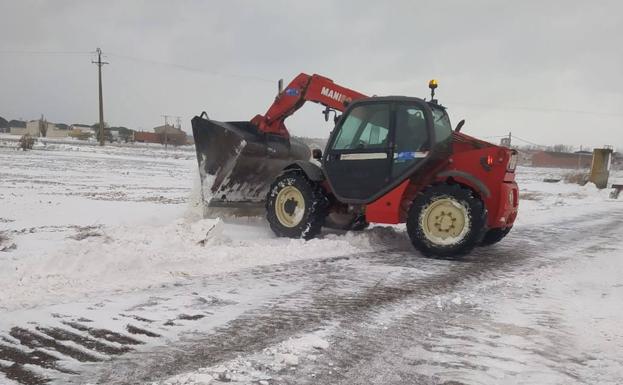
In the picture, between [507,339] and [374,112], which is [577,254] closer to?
[374,112]

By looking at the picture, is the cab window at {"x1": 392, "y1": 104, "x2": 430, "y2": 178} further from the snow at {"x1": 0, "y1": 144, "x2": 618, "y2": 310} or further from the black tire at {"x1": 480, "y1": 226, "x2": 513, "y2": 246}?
the black tire at {"x1": 480, "y1": 226, "x2": 513, "y2": 246}

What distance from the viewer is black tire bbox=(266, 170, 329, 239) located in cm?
634

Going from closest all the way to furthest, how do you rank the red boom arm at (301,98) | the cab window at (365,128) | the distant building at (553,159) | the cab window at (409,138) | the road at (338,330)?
the road at (338,330)
the cab window at (409,138)
the cab window at (365,128)
the red boom arm at (301,98)
the distant building at (553,159)

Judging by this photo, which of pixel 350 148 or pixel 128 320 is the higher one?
pixel 350 148

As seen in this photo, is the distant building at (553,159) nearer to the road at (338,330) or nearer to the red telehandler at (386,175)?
the red telehandler at (386,175)

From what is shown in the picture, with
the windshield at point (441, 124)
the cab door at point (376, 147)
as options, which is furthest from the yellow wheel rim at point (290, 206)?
the windshield at point (441, 124)

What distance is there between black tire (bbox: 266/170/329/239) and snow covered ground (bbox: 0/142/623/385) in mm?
294

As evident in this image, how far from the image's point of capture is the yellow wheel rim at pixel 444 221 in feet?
18.2

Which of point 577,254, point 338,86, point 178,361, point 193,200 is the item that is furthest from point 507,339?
point 193,200

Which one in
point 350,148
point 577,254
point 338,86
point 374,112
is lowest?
point 577,254

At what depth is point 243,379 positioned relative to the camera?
8.05 ft

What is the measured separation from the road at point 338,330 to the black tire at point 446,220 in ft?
1.86

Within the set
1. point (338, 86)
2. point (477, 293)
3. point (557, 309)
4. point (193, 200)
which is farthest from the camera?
point (193, 200)

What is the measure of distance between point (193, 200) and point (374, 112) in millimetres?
3361
